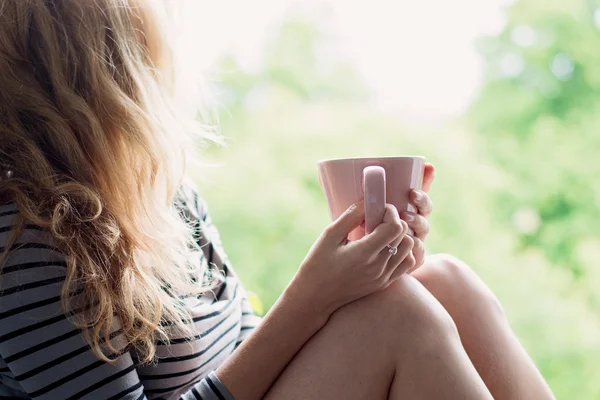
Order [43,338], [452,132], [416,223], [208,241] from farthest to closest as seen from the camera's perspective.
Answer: [452,132], [208,241], [416,223], [43,338]

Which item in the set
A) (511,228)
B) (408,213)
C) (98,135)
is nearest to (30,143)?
(98,135)

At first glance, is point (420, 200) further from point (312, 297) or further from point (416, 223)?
point (312, 297)

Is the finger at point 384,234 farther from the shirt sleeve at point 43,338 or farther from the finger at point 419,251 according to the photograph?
the shirt sleeve at point 43,338

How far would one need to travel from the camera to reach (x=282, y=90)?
2.44 metres

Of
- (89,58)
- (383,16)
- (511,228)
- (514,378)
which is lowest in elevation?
(511,228)

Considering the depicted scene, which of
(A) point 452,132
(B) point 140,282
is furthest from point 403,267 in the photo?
(A) point 452,132

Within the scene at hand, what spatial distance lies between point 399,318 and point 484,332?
0.19m

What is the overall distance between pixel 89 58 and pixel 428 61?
4.98ft

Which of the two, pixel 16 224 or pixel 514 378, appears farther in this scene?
pixel 514 378

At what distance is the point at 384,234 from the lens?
74 cm

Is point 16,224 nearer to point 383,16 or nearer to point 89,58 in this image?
point 89,58

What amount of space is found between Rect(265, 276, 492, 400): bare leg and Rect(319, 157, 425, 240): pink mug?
0.11 m

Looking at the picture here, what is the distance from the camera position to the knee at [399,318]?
756mm

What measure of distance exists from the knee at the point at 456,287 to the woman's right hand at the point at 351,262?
152 millimetres
